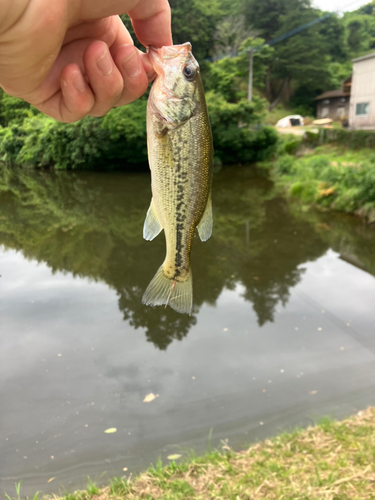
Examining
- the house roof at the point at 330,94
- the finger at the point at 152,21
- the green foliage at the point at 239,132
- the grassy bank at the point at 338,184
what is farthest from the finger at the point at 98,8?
the house roof at the point at 330,94

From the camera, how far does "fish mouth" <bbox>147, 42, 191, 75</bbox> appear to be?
65.5 inches

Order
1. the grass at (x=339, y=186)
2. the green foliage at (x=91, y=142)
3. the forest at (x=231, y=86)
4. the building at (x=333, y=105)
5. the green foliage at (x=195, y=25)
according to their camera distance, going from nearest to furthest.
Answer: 1. the grass at (x=339, y=186)
2. the green foliage at (x=91, y=142)
3. the forest at (x=231, y=86)
4. the green foliage at (x=195, y=25)
5. the building at (x=333, y=105)

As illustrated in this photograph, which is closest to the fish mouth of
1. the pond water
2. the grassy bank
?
the pond water

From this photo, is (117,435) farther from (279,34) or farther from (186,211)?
(279,34)

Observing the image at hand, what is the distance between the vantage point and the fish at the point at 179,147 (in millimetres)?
1603

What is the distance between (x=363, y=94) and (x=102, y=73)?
31.9 m

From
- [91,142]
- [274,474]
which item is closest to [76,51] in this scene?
[274,474]

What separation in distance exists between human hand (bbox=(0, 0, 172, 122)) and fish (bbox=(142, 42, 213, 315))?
170 mm

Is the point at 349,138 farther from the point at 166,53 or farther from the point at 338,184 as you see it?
the point at 166,53

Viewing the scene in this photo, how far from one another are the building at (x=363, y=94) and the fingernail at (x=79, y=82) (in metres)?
30.7

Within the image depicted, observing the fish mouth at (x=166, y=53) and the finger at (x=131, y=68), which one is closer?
the fish mouth at (x=166, y=53)

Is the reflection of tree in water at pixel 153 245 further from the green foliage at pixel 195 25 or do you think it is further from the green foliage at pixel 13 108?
the green foliage at pixel 13 108

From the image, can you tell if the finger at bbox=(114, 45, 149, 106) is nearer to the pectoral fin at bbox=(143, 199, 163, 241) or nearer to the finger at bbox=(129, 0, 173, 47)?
the finger at bbox=(129, 0, 173, 47)

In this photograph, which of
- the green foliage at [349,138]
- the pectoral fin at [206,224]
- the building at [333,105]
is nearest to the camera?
the pectoral fin at [206,224]
